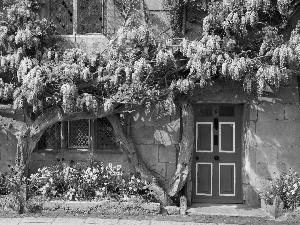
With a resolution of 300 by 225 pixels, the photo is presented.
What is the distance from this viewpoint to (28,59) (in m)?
8.73

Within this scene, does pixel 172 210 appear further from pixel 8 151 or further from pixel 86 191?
pixel 8 151

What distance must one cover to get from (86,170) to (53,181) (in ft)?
2.38

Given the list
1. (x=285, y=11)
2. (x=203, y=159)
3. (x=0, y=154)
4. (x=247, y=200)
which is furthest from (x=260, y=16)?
(x=0, y=154)

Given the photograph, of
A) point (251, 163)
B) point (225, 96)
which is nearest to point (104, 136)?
point (225, 96)

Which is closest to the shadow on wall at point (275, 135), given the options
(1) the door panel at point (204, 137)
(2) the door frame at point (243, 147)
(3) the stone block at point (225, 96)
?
(2) the door frame at point (243, 147)

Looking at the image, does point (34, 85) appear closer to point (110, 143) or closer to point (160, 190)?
point (110, 143)

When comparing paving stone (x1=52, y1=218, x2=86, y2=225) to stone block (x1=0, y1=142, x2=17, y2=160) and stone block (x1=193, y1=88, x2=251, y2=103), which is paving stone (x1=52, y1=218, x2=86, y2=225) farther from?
stone block (x1=193, y1=88, x2=251, y2=103)

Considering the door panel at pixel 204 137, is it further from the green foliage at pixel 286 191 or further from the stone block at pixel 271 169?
the green foliage at pixel 286 191

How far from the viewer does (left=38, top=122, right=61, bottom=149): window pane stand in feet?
32.3

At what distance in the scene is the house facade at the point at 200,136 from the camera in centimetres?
941

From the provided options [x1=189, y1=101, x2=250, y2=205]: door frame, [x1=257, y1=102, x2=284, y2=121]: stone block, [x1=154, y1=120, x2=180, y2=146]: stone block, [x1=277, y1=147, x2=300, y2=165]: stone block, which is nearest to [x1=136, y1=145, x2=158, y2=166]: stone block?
[x1=154, y1=120, x2=180, y2=146]: stone block

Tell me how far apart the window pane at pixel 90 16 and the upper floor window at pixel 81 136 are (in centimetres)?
203

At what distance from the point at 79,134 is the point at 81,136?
7 centimetres

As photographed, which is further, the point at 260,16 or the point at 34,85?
the point at 260,16
